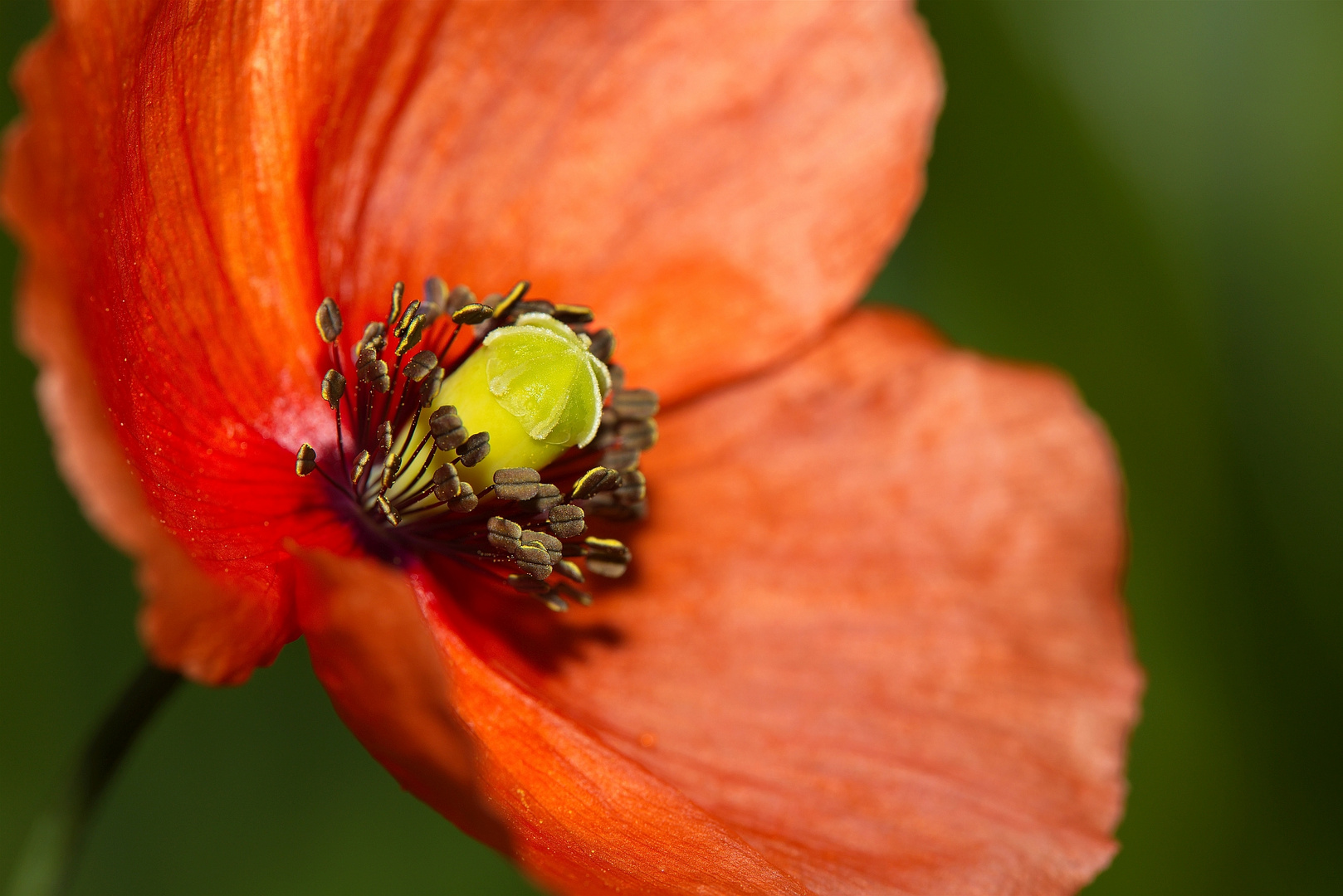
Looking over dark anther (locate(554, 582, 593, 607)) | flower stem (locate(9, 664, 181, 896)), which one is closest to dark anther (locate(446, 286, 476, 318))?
dark anther (locate(554, 582, 593, 607))

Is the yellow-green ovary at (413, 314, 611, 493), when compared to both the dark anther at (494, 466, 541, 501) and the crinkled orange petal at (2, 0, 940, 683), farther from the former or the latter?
the crinkled orange petal at (2, 0, 940, 683)

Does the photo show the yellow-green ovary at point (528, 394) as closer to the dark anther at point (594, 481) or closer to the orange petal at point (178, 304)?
the dark anther at point (594, 481)

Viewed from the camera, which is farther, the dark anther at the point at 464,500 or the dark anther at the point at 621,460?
the dark anther at the point at 621,460

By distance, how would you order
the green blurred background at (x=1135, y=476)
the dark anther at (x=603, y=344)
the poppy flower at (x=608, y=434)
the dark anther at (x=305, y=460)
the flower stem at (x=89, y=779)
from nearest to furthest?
1. the poppy flower at (x=608, y=434)
2. the flower stem at (x=89, y=779)
3. the dark anther at (x=305, y=460)
4. the dark anther at (x=603, y=344)
5. the green blurred background at (x=1135, y=476)

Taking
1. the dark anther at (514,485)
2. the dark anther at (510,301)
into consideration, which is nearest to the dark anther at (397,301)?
the dark anther at (510,301)

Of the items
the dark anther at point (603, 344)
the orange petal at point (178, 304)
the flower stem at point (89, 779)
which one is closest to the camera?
the orange petal at point (178, 304)

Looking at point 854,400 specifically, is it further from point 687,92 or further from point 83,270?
point 83,270

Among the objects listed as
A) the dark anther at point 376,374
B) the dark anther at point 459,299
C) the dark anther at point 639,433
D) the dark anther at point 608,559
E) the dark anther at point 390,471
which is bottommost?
the dark anther at point 608,559

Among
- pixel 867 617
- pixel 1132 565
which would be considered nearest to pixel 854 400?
pixel 867 617
